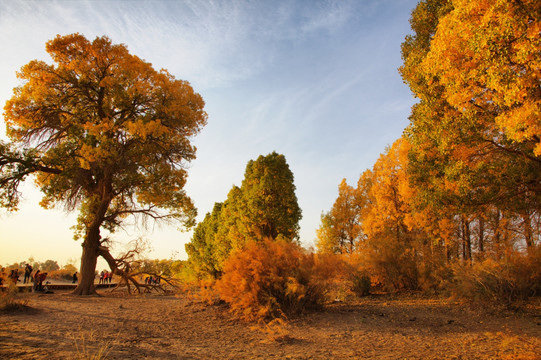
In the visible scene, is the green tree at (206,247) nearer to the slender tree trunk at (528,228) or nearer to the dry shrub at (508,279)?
the dry shrub at (508,279)

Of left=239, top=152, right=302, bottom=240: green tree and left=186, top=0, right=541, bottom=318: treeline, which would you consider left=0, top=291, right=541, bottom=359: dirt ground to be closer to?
left=186, top=0, right=541, bottom=318: treeline

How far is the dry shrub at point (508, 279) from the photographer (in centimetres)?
891

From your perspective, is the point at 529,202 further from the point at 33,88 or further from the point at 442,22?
the point at 33,88

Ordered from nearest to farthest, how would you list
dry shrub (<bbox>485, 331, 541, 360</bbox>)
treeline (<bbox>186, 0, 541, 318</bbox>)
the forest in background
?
dry shrub (<bbox>485, 331, 541, 360</bbox>), treeline (<bbox>186, 0, 541, 318</bbox>), the forest in background

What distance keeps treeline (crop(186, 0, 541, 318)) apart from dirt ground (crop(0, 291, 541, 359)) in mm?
981

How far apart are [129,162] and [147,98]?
3.23 m

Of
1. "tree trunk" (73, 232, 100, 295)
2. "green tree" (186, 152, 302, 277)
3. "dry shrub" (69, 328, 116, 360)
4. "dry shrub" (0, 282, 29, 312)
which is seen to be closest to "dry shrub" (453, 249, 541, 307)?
"green tree" (186, 152, 302, 277)

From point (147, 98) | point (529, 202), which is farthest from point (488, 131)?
point (147, 98)

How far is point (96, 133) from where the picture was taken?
13844mm

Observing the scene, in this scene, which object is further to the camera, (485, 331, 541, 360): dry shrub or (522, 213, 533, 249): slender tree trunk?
(522, 213, 533, 249): slender tree trunk

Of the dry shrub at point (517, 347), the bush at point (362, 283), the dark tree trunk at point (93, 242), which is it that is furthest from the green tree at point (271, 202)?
the dry shrub at point (517, 347)

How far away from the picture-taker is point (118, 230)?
16672 mm

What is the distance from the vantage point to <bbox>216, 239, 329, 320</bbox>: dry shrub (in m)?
8.18

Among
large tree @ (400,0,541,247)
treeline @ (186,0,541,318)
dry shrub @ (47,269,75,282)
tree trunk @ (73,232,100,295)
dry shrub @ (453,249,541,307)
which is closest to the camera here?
large tree @ (400,0,541,247)
